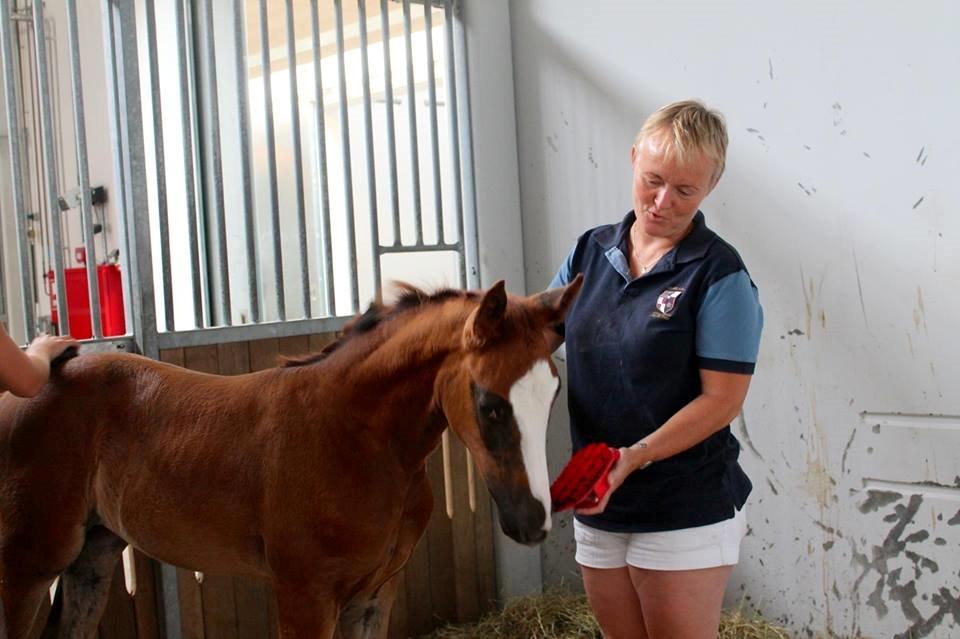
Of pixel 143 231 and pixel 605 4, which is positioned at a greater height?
pixel 605 4

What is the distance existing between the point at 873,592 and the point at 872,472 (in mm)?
334

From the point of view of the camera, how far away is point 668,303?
1.64m

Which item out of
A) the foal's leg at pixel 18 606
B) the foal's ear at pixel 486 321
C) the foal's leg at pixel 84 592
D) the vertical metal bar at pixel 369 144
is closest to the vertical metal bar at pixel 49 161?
the foal's leg at pixel 84 592

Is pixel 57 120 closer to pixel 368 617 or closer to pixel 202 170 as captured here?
pixel 202 170

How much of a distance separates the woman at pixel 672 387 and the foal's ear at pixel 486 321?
0.24m

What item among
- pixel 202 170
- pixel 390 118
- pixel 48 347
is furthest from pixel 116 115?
pixel 390 118

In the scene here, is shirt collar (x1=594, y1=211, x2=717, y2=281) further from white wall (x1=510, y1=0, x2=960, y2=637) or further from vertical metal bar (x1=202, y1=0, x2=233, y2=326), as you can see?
vertical metal bar (x1=202, y1=0, x2=233, y2=326)

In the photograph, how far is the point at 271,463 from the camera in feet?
5.83

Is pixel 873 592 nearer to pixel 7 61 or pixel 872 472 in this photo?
pixel 872 472

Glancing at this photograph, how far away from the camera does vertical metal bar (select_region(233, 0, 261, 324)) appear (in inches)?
106

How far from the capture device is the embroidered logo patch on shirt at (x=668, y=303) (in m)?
1.63

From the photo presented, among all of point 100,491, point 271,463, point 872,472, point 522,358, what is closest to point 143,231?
point 100,491

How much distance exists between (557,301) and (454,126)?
1.73 m

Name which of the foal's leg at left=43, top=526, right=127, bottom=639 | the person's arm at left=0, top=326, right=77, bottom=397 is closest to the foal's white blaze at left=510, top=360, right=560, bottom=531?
the person's arm at left=0, top=326, right=77, bottom=397
